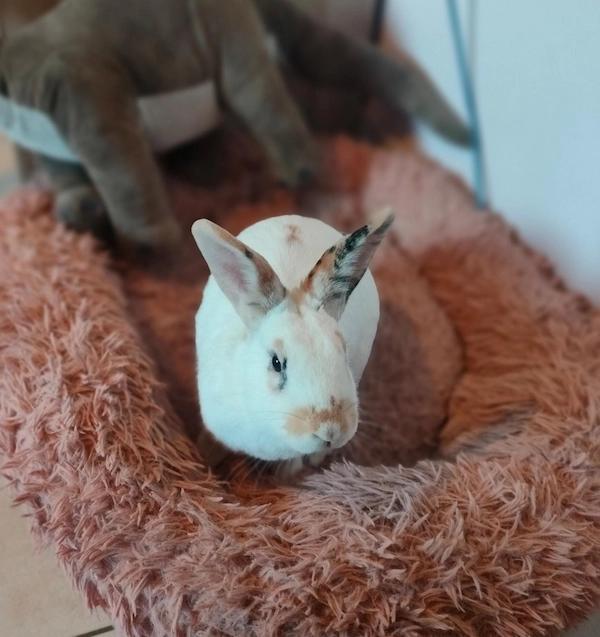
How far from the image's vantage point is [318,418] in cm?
64

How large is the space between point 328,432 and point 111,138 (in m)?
0.58

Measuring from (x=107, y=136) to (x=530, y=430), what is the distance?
2.23 ft

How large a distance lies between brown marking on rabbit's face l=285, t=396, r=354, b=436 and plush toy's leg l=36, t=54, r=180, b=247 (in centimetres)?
51

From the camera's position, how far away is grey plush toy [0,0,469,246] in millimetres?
991

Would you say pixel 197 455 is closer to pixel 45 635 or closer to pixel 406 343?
pixel 45 635

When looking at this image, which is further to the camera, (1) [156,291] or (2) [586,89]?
(1) [156,291]

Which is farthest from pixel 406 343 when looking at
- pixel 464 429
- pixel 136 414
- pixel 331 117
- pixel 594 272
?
pixel 331 117

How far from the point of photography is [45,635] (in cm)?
80

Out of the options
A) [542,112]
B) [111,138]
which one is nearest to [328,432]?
[111,138]

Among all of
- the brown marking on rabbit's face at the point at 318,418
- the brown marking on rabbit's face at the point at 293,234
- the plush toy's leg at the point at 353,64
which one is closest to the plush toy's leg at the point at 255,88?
the plush toy's leg at the point at 353,64

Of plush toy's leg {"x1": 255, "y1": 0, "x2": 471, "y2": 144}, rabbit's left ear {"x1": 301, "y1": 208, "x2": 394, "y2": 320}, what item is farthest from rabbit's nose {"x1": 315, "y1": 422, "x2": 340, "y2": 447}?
plush toy's leg {"x1": 255, "y1": 0, "x2": 471, "y2": 144}

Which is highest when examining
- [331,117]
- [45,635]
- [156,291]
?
[331,117]

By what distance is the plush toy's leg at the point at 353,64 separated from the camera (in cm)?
129

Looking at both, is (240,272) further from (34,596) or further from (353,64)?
(353,64)
